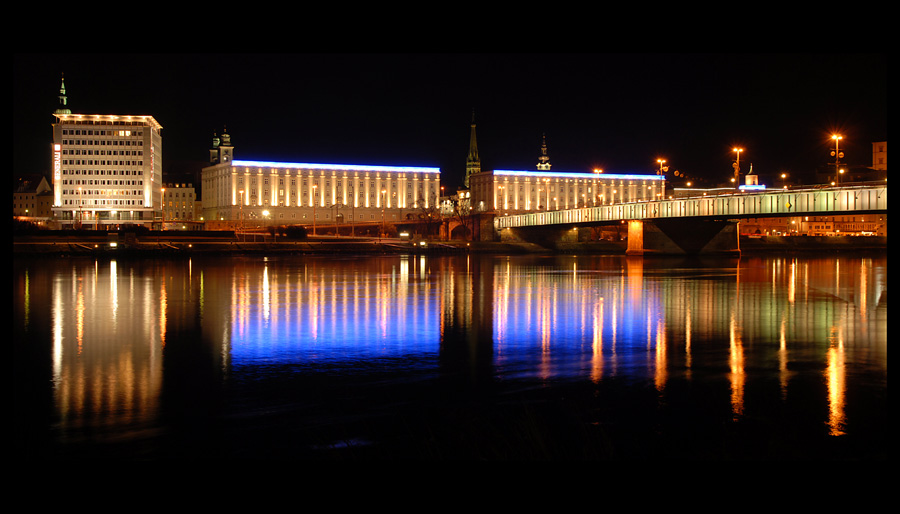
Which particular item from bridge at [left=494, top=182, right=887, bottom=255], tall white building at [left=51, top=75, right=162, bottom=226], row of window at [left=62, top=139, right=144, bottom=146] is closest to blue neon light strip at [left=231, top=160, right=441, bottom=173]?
tall white building at [left=51, top=75, right=162, bottom=226]

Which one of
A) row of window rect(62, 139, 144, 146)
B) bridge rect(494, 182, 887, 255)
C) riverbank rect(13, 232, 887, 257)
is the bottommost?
riverbank rect(13, 232, 887, 257)

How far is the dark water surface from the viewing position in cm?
1148

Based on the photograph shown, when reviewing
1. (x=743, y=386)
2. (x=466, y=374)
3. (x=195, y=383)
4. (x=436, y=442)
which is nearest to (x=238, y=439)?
(x=436, y=442)

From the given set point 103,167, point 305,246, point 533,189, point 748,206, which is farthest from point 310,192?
point 748,206

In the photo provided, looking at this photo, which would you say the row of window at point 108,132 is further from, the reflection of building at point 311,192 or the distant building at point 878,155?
the distant building at point 878,155

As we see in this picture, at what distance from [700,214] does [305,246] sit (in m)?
42.2

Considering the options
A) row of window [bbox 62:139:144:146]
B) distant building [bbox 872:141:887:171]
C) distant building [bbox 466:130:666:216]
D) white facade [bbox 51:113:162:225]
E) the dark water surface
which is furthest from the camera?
distant building [bbox 466:130:666:216]

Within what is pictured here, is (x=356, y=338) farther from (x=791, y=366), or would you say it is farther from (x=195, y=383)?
(x=791, y=366)

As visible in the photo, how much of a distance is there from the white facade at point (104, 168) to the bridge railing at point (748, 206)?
109m

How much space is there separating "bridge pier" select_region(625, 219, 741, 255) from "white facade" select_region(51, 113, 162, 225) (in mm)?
120731

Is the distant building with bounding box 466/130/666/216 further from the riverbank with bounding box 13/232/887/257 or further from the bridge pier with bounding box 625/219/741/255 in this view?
the bridge pier with bounding box 625/219/741/255

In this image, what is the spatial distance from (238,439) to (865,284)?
126 ft

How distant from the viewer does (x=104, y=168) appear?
592 ft

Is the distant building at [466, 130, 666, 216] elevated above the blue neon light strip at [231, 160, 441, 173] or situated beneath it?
situated beneath
